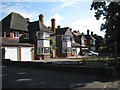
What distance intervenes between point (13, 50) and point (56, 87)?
17.7 meters

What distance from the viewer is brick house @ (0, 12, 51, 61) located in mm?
21938

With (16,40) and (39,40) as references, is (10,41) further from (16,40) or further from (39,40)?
(39,40)

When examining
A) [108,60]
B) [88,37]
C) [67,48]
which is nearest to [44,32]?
[67,48]

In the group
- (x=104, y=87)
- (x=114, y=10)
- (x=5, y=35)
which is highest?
(x=114, y=10)

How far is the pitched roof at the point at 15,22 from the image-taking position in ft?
81.8

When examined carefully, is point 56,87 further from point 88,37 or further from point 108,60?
point 88,37

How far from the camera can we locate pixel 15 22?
26.3m

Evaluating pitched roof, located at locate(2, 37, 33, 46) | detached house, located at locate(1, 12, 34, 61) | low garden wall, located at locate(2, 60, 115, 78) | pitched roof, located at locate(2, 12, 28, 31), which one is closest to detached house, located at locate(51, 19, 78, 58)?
A: pitched roof, located at locate(2, 12, 28, 31)

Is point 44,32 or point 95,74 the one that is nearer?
point 95,74

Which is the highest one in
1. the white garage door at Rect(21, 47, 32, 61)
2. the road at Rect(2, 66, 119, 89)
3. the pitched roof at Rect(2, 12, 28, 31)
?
the pitched roof at Rect(2, 12, 28, 31)

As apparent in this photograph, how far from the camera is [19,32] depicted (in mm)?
25453

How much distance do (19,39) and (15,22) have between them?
12.6 ft

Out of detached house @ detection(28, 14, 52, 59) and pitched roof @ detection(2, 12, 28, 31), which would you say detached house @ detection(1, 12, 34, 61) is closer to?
pitched roof @ detection(2, 12, 28, 31)

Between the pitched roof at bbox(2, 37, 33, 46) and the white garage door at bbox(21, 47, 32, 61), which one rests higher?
the pitched roof at bbox(2, 37, 33, 46)
